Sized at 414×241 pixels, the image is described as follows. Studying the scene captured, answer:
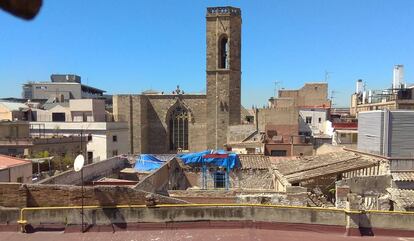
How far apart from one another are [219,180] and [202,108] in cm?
2209

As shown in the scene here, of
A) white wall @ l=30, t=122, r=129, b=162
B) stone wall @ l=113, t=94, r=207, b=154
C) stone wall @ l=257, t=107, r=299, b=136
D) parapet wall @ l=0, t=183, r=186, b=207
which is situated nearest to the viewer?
parapet wall @ l=0, t=183, r=186, b=207

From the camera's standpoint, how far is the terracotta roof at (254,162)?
2161cm

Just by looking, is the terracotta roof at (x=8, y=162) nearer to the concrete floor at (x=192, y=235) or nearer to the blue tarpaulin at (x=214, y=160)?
the blue tarpaulin at (x=214, y=160)

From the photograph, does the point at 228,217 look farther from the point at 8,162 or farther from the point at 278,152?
the point at 278,152

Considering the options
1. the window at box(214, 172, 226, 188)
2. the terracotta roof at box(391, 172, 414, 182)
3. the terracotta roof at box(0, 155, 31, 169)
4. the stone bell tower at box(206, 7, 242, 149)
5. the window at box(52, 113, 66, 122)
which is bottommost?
the window at box(214, 172, 226, 188)

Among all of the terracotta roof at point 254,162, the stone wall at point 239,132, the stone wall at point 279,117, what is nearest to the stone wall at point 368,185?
the terracotta roof at point 254,162

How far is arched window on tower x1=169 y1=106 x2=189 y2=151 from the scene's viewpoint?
43969mm

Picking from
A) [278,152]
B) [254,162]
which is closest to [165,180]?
[254,162]

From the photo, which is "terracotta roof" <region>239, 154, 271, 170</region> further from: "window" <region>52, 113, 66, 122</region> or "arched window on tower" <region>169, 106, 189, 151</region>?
"window" <region>52, 113, 66, 122</region>

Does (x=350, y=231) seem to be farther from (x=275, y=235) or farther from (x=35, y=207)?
(x=35, y=207)

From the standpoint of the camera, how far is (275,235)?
29.5 ft

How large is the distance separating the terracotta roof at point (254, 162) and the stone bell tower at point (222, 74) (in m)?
17.3

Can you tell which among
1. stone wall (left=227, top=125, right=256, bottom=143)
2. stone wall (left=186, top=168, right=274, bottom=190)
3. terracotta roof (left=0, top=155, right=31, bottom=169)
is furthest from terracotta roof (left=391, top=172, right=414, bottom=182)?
stone wall (left=227, top=125, right=256, bottom=143)

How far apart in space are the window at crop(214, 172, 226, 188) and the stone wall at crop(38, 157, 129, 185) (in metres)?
5.02
